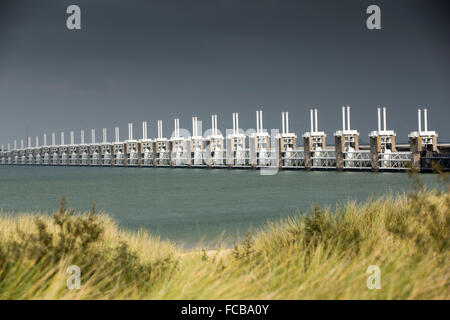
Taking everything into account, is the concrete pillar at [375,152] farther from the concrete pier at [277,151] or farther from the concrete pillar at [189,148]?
the concrete pillar at [189,148]

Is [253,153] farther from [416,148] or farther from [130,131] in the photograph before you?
[130,131]

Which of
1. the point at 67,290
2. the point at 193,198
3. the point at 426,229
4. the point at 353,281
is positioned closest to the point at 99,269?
the point at 67,290

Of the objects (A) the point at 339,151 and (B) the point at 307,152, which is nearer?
(A) the point at 339,151

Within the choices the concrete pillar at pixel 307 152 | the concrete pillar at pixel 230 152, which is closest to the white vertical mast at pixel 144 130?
the concrete pillar at pixel 230 152

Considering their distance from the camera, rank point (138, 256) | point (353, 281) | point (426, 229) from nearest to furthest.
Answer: point (353, 281) < point (138, 256) < point (426, 229)

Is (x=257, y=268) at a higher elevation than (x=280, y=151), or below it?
below

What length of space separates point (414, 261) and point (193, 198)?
42.4 meters

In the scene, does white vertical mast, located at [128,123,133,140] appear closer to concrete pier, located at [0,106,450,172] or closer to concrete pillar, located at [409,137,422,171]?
concrete pier, located at [0,106,450,172]

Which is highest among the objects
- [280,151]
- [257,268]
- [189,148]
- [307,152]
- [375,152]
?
[189,148]

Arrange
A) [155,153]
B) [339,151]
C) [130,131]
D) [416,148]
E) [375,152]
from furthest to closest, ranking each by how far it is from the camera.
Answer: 1. [130,131]
2. [155,153]
3. [339,151]
4. [375,152]
5. [416,148]

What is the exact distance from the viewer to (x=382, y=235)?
9.65 meters

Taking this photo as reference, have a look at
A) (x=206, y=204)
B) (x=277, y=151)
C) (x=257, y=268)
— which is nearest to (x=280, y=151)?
(x=277, y=151)
